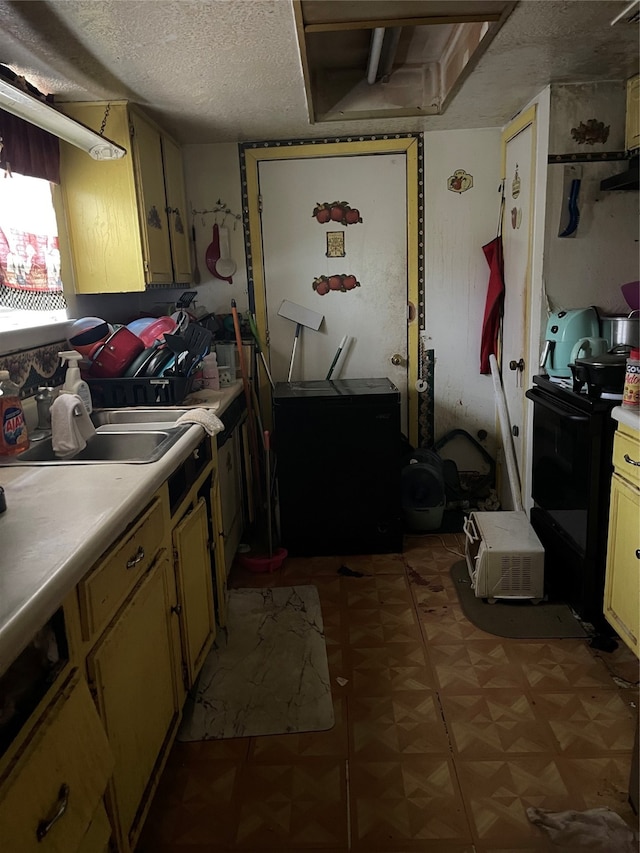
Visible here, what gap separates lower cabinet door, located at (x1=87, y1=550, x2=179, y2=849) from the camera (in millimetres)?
1306

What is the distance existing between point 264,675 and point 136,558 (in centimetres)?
100

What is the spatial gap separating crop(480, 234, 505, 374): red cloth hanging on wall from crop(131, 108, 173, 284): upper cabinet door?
172cm

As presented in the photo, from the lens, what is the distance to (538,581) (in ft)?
8.60

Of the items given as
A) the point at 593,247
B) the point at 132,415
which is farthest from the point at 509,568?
the point at 132,415

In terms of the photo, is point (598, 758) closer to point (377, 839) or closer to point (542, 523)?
point (377, 839)

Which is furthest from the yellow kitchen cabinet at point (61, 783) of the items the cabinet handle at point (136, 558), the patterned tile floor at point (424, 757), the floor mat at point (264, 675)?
the floor mat at point (264, 675)

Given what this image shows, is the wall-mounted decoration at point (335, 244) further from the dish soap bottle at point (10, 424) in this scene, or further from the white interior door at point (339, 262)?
the dish soap bottle at point (10, 424)

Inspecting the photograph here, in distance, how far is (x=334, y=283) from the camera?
3.56 m

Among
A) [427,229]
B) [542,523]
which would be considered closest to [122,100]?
[427,229]

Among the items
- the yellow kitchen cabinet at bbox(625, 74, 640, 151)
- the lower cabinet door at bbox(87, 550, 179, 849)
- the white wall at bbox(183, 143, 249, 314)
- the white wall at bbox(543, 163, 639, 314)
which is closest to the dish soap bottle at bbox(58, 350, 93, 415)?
the lower cabinet door at bbox(87, 550, 179, 849)

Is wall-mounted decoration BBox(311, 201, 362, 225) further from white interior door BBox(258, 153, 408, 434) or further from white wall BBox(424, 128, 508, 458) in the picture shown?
white wall BBox(424, 128, 508, 458)

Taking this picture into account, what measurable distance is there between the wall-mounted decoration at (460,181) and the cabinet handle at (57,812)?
3282mm

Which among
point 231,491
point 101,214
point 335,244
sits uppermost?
point 101,214

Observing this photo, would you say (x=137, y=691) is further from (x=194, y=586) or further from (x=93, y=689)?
(x=194, y=586)
